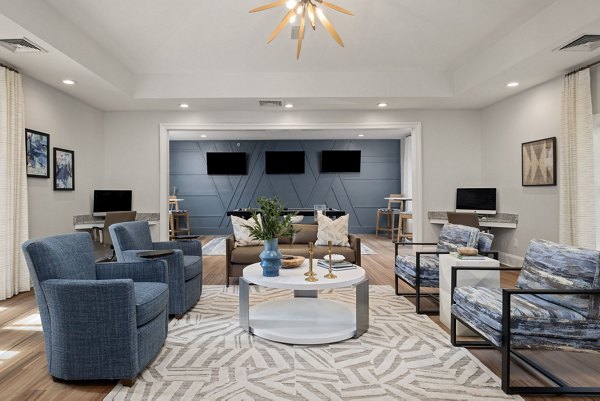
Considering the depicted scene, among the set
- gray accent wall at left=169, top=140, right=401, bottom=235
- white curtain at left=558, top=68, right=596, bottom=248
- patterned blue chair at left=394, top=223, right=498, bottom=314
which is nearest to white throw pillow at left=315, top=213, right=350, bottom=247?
patterned blue chair at left=394, top=223, right=498, bottom=314

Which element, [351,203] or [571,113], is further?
[351,203]

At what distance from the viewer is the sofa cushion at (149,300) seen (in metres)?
2.18

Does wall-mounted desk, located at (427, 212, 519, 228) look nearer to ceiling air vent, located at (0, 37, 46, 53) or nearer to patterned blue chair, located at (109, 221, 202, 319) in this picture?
patterned blue chair, located at (109, 221, 202, 319)

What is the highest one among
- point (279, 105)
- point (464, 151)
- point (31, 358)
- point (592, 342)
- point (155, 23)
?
point (155, 23)

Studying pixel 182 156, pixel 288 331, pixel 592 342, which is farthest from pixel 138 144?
pixel 592 342

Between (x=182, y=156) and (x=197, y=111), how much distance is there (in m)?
3.97

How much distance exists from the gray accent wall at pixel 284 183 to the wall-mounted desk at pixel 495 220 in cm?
392

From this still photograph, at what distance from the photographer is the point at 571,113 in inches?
167

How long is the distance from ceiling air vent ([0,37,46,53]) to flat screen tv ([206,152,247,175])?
605cm

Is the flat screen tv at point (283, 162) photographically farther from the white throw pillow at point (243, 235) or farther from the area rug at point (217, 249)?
the white throw pillow at point (243, 235)

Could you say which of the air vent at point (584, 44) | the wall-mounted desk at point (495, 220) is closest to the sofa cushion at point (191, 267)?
the wall-mounted desk at point (495, 220)

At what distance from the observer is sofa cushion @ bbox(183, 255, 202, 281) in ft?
11.0

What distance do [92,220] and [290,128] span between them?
11.7 ft

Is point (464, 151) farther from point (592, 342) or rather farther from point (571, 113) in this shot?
point (592, 342)
